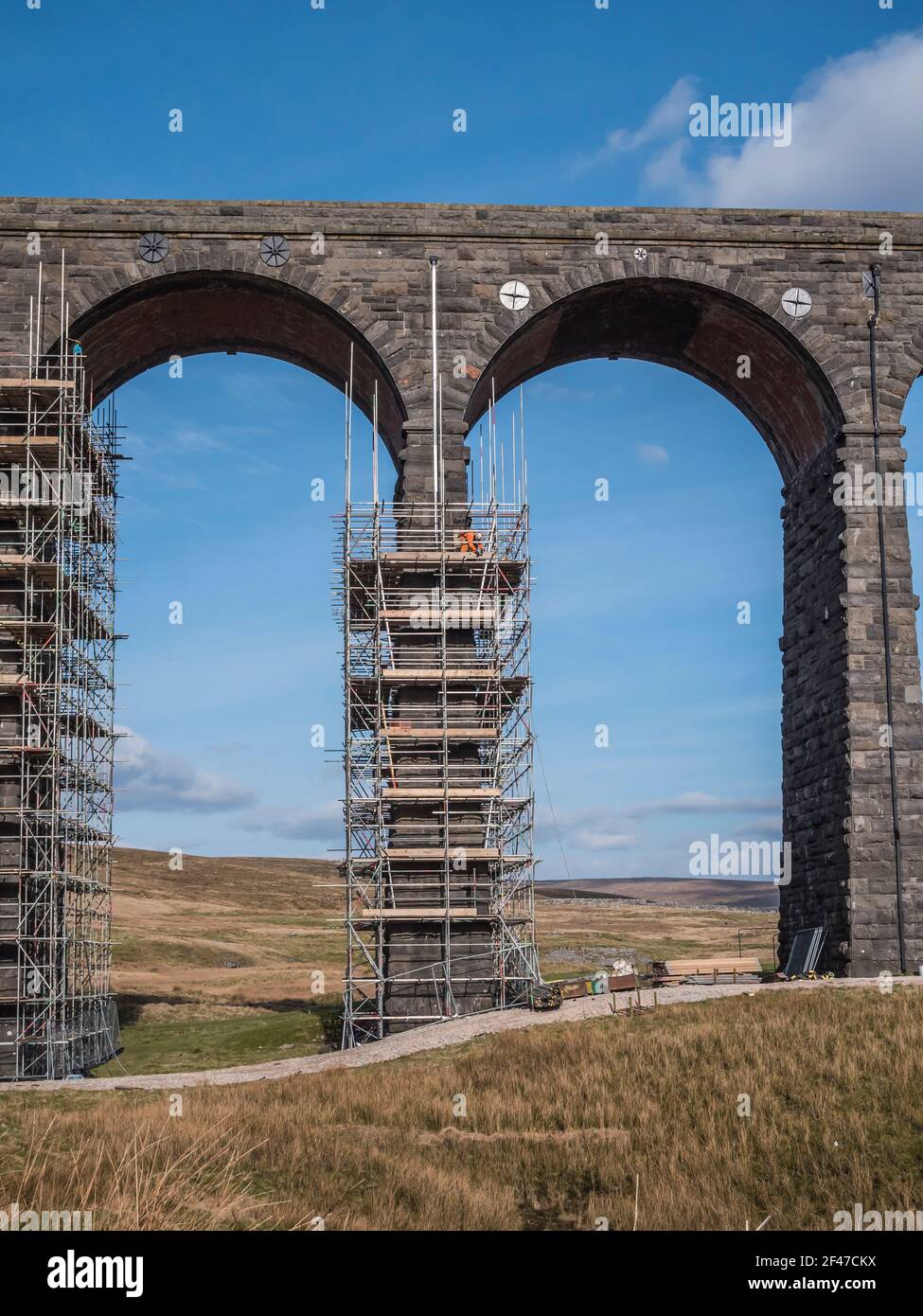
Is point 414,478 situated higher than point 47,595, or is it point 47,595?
point 414,478

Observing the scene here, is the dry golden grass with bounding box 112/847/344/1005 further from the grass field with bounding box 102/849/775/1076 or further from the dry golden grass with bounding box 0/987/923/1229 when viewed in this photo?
the dry golden grass with bounding box 0/987/923/1229

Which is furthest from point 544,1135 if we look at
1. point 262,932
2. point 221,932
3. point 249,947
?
point 262,932

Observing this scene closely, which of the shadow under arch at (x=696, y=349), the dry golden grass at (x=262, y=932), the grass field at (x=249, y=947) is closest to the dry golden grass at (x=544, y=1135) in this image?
the dry golden grass at (x=262, y=932)

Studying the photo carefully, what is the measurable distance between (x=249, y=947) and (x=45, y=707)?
40.1 meters

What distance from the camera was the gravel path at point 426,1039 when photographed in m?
21.9

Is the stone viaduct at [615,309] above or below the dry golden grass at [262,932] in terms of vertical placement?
above

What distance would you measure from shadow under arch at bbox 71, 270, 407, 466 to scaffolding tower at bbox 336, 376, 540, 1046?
247 centimetres

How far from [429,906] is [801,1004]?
27.2 ft

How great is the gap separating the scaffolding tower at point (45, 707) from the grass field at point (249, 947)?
214 centimetres

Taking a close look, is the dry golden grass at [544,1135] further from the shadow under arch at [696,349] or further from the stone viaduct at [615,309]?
the shadow under arch at [696,349]

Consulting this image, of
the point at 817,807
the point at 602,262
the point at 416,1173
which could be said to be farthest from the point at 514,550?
the point at 416,1173
